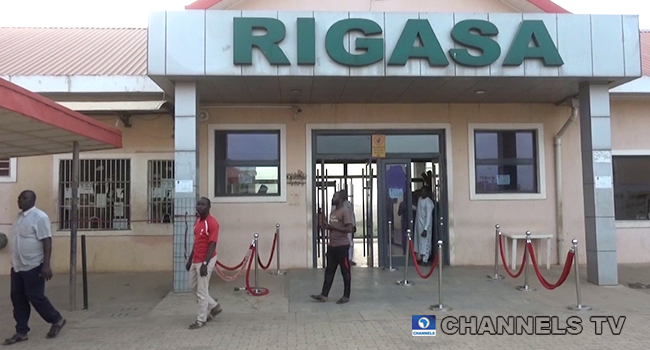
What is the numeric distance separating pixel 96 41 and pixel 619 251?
13.8m

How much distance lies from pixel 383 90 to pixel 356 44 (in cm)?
148

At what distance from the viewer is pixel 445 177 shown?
35.5 ft

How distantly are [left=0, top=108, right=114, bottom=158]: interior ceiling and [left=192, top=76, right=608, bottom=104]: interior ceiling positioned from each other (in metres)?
2.23

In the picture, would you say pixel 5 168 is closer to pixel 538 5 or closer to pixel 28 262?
pixel 28 262

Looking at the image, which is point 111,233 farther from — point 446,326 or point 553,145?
point 553,145

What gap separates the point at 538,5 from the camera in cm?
957

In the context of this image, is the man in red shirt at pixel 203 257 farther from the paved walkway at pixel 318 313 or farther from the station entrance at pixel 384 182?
the station entrance at pixel 384 182

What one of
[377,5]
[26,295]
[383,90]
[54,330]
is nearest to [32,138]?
[26,295]

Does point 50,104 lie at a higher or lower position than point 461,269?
higher

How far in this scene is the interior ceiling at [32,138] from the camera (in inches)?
232

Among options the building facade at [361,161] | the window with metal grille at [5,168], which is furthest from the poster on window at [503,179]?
the window with metal grille at [5,168]

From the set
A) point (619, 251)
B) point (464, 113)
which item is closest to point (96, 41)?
point (464, 113)

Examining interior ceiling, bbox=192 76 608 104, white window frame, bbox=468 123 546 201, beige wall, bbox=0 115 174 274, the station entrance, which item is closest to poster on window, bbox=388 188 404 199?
the station entrance

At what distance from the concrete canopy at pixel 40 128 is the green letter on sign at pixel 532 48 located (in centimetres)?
660
